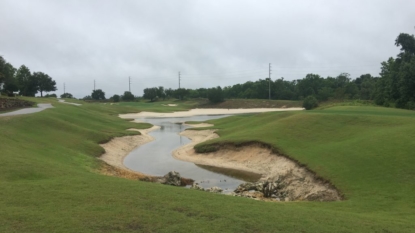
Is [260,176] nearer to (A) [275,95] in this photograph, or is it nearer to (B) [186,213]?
(B) [186,213]

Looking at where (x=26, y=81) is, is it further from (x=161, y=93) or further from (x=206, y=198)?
(x=206, y=198)

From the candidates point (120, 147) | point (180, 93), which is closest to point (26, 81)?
point (180, 93)

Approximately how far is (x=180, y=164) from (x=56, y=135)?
13488 mm

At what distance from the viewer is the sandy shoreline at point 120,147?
115ft

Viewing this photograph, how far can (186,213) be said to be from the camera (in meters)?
11.9

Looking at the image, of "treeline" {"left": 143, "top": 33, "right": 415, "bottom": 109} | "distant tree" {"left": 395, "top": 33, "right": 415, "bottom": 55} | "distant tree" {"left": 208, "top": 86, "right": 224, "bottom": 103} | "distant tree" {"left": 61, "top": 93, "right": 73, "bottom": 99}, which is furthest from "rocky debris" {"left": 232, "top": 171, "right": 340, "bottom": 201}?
"distant tree" {"left": 61, "top": 93, "right": 73, "bottom": 99}

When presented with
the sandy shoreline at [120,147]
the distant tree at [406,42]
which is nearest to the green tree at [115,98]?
the sandy shoreline at [120,147]

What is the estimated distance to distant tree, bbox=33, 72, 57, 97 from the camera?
11631cm

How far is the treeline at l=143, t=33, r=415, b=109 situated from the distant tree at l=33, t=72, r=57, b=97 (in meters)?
59.0

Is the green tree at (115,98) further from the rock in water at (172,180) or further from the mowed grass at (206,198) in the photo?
the rock in water at (172,180)

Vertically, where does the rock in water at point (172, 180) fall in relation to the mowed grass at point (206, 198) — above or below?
below

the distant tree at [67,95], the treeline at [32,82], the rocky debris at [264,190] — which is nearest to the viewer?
the rocky debris at [264,190]

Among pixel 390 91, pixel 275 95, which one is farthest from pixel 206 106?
pixel 390 91

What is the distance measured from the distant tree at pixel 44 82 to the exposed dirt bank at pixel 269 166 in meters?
89.8
